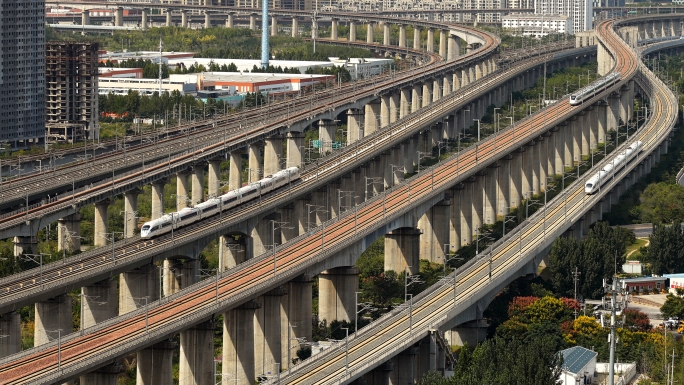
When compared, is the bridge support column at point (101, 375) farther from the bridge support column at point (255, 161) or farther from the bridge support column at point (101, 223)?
the bridge support column at point (255, 161)

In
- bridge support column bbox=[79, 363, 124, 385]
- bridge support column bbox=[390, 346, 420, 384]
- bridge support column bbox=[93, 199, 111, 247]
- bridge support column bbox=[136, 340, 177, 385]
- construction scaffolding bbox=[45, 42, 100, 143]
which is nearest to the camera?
bridge support column bbox=[79, 363, 124, 385]

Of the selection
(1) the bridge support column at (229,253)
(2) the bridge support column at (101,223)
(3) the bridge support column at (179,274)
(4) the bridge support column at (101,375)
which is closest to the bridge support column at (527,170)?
(1) the bridge support column at (229,253)

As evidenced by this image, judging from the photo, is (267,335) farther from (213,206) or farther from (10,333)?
(213,206)

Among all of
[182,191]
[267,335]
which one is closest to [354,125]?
[182,191]

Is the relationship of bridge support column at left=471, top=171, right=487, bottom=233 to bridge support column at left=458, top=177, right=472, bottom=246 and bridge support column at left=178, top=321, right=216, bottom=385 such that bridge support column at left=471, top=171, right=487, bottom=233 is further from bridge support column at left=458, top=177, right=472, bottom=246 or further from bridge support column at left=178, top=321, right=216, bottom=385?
bridge support column at left=178, top=321, right=216, bottom=385

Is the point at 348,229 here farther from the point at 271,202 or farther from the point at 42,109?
the point at 42,109

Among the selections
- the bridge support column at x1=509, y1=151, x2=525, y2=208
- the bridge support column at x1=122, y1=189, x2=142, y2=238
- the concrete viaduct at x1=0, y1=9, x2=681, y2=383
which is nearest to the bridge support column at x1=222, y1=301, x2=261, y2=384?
the concrete viaduct at x1=0, y1=9, x2=681, y2=383
